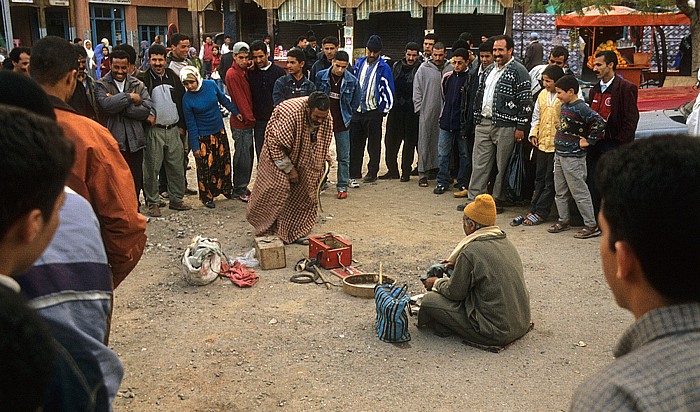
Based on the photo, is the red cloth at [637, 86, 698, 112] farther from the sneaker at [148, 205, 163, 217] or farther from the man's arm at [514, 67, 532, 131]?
the sneaker at [148, 205, 163, 217]

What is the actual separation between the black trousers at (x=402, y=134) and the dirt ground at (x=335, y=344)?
2.86m

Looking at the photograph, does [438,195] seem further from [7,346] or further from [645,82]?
[645,82]

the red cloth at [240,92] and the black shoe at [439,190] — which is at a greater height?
the red cloth at [240,92]

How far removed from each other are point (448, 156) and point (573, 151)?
7.47 ft

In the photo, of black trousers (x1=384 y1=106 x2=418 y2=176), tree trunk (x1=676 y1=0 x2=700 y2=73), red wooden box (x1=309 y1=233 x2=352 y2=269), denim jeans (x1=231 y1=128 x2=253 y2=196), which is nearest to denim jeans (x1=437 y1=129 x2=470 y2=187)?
black trousers (x1=384 y1=106 x2=418 y2=176)

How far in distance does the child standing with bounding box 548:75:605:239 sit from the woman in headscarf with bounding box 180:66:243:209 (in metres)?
3.71

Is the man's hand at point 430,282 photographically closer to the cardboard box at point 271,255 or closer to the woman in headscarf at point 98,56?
the cardboard box at point 271,255

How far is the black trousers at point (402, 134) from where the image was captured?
945cm

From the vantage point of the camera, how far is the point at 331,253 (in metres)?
5.98

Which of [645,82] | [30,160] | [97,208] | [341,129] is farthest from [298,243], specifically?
[645,82]

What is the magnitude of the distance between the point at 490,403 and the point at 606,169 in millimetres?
2769

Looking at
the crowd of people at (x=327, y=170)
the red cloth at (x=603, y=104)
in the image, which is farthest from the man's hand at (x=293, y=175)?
the red cloth at (x=603, y=104)

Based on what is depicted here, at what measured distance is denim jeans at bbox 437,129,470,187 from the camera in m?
8.69

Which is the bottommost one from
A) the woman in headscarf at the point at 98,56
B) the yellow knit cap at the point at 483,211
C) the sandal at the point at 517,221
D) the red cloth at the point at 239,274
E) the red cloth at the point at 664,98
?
the red cloth at the point at 239,274
